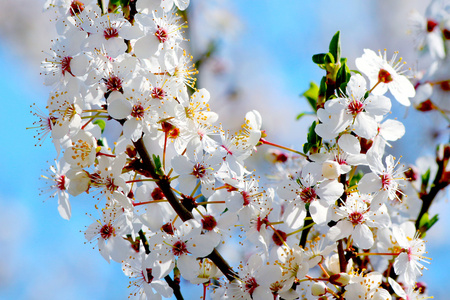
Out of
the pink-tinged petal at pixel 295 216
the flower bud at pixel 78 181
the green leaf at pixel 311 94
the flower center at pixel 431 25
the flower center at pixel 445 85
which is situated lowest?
the pink-tinged petal at pixel 295 216

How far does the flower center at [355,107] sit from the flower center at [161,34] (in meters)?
0.49

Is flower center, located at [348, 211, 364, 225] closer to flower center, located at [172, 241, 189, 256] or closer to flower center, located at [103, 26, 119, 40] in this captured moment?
flower center, located at [172, 241, 189, 256]

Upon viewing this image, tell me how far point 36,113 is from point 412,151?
3.45 meters

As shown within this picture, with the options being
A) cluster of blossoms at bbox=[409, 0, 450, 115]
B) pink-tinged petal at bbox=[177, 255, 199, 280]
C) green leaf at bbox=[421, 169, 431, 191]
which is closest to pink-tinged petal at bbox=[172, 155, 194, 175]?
pink-tinged petal at bbox=[177, 255, 199, 280]

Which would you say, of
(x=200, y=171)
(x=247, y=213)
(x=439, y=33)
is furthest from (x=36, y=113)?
(x=439, y=33)

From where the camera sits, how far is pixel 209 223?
4.12 feet

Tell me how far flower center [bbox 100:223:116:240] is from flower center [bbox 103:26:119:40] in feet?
1.55

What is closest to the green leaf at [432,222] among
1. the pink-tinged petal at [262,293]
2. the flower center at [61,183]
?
the pink-tinged petal at [262,293]

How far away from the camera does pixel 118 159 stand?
3.86 feet

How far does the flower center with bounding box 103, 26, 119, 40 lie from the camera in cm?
118

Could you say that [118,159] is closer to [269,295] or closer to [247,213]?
[247,213]

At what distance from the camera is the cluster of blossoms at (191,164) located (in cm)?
118

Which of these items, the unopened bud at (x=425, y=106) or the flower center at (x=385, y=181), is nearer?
the flower center at (x=385, y=181)

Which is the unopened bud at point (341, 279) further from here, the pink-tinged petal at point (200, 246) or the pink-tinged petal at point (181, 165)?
the pink-tinged petal at point (181, 165)
